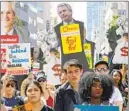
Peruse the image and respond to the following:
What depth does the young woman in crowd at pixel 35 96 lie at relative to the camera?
9.30 feet

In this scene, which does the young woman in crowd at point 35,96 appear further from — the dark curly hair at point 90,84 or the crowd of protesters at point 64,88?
the dark curly hair at point 90,84

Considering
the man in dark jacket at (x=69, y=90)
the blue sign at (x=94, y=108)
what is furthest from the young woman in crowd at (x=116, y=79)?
the man in dark jacket at (x=69, y=90)

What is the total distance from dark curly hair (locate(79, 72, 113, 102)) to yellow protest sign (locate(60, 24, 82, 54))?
24 cm

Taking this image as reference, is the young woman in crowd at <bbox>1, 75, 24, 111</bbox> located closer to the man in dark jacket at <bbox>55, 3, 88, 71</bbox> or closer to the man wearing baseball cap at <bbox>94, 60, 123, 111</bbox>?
the man in dark jacket at <bbox>55, 3, 88, 71</bbox>

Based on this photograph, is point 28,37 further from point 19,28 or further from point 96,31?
point 96,31

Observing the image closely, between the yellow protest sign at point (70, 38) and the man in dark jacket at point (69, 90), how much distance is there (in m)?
0.10

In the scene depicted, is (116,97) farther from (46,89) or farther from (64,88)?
(46,89)

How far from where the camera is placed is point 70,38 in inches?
112

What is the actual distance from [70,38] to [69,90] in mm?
437

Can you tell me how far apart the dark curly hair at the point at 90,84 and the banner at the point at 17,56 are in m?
0.51

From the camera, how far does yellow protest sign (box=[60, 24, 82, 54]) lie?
9.30ft

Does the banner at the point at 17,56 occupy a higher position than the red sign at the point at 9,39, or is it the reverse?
the red sign at the point at 9,39

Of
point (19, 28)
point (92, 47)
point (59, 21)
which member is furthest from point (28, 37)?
point (92, 47)

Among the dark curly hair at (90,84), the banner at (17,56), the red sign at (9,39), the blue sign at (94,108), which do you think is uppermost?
the red sign at (9,39)
